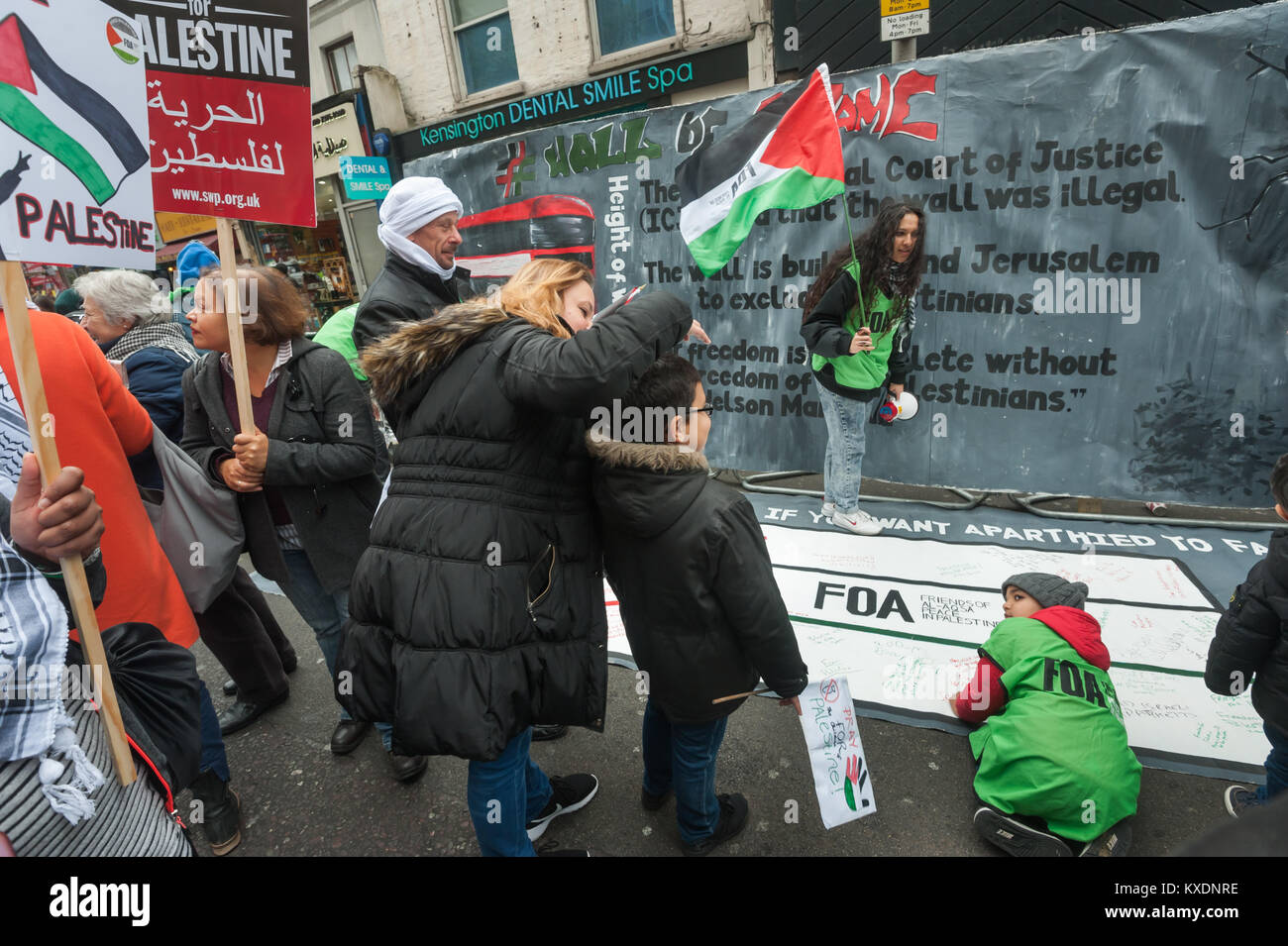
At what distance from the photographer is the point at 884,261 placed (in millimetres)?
3551

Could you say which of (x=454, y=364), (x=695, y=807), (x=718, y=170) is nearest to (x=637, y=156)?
(x=718, y=170)

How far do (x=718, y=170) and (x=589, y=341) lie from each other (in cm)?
211

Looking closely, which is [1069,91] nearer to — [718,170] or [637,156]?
[718,170]

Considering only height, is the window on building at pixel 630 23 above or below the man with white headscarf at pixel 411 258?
above

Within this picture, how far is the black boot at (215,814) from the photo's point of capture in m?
2.24

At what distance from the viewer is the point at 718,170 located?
305 cm

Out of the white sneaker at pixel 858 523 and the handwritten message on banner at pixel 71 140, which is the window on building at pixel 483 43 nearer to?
the white sneaker at pixel 858 523

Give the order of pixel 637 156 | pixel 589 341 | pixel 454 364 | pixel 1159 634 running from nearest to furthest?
pixel 589 341 < pixel 454 364 < pixel 1159 634 < pixel 637 156

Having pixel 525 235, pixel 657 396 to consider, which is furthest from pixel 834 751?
pixel 525 235

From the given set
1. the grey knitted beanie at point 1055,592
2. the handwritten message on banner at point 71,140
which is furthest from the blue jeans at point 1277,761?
the handwritten message on banner at point 71,140

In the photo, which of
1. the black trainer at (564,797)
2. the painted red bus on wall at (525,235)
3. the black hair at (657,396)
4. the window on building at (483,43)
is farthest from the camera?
the window on building at (483,43)

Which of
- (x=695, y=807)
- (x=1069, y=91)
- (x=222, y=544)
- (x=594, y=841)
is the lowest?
(x=594, y=841)

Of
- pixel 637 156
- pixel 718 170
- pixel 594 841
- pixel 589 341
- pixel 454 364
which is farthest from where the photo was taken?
pixel 637 156

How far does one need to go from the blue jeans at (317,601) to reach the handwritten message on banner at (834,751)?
1.60 metres
